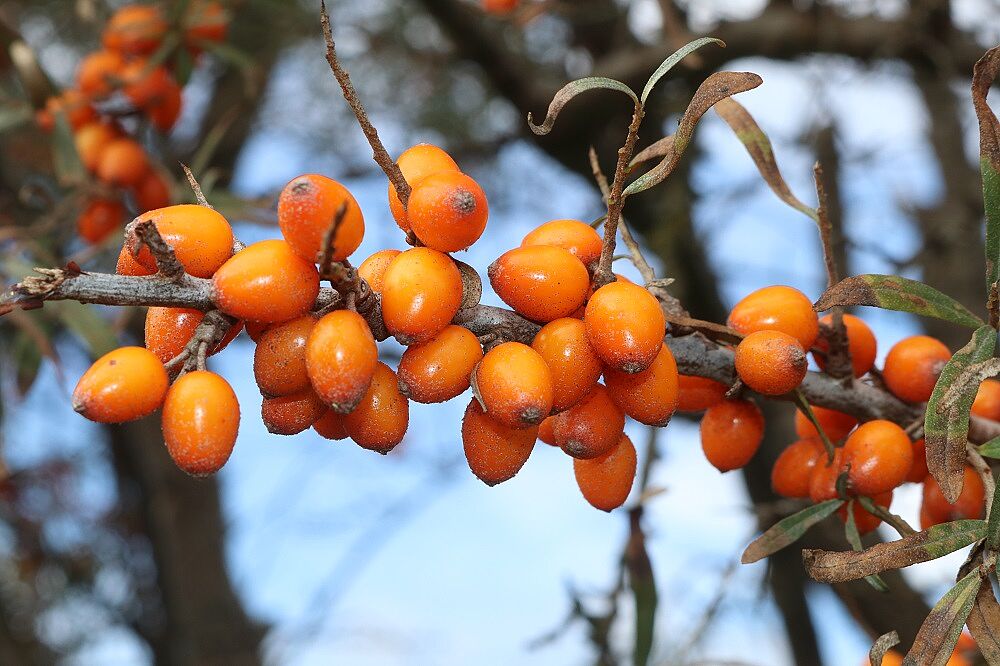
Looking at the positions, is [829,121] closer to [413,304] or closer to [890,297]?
[890,297]

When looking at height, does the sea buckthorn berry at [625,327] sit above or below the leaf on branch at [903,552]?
above

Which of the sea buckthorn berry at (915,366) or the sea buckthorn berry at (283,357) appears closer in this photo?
the sea buckthorn berry at (283,357)

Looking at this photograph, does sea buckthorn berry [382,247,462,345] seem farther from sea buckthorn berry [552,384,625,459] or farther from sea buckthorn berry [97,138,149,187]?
sea buckthorn berry [97,138,149,187]

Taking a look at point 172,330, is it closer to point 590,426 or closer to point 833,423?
point 590,426

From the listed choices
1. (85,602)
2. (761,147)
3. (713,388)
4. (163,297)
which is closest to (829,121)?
(761,147)

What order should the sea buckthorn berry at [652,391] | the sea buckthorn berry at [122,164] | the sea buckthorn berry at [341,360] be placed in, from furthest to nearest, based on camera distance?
1. the sea buckthorn berry at [122,164]
2. the sea buckthorn berry at [652,391]
3. the sea buckthorn berry at [341,360]

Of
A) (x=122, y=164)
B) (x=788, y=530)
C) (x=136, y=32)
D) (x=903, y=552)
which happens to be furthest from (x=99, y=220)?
(x=903, y=552)

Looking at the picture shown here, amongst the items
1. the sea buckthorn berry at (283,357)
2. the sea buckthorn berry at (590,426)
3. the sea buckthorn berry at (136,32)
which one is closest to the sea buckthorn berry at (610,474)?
the sea buckthorn berry at (590,426)

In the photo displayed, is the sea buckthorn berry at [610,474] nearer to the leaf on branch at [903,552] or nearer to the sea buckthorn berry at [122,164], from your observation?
the leaf on branch at [903,552]
